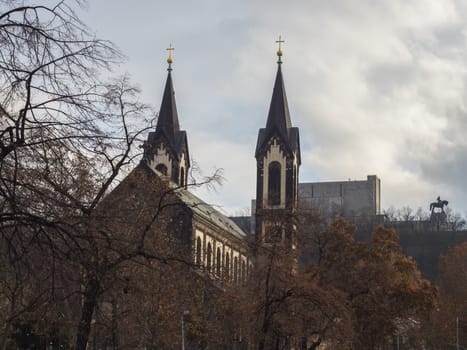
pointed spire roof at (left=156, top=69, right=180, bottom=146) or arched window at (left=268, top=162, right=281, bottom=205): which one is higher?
pointed spire roof at (left=156, top=69, right=180, bottom=146)

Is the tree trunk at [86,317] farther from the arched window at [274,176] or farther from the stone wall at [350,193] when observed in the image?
the stone wall at [350,193]

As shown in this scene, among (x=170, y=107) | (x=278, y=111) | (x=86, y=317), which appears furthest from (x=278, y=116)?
(x=86, y=317)

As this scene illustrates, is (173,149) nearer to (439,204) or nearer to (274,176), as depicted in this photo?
(274,176)

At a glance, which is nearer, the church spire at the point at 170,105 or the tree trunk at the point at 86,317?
the tree trunk at the point at 86,317

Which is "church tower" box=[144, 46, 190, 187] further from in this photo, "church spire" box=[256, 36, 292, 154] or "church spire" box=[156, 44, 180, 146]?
"church spire" box=[256, 36, 292, 154]

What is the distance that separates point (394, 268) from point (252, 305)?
47.2 feet

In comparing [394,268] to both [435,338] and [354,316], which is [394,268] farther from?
[435,338]

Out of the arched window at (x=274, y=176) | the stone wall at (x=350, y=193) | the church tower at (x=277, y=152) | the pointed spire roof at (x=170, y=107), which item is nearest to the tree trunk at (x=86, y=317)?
the church tower at (x=277, y=152)

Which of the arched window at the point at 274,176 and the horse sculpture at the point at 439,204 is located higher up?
the horse sculpture at the point at 439,204

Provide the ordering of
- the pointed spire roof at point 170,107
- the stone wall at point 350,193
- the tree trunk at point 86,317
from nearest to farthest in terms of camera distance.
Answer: the tree trunk at point 86,317
the pointed spire roof at point 170,107
the stone wall at point 350,193

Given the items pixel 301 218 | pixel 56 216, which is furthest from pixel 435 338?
pixel 56 216

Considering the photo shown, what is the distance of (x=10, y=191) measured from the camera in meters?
11.7

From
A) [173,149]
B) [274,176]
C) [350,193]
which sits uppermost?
[350,193]

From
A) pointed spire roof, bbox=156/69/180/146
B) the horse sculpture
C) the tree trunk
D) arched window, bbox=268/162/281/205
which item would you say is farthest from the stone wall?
the tree trunk
